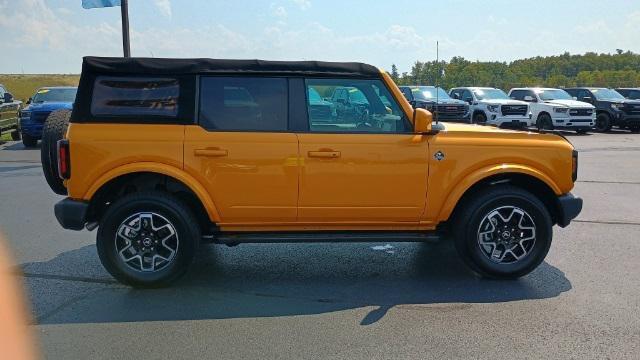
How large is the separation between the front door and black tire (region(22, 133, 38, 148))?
14.3m

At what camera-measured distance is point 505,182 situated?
5.32 metres

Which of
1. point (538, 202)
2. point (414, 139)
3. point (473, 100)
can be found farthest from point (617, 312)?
point (473, 100)

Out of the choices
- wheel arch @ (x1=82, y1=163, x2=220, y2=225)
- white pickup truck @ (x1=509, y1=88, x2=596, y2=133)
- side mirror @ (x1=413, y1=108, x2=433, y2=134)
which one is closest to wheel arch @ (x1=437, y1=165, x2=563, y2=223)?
side mirror @ (x1=413, y1=108, x2=433, y2=134)

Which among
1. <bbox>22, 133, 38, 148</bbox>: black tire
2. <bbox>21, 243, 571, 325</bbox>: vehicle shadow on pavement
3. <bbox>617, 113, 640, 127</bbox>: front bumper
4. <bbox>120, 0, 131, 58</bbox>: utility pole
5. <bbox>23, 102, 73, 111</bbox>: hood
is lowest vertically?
<bbox>21, 243, 571, 325</bbox>: vehicle shadow on pavement

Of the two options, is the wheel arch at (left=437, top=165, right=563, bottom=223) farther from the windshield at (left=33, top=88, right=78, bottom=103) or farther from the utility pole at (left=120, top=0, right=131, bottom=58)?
the windshield at (left=33, top=88, right=78, bottom=103)

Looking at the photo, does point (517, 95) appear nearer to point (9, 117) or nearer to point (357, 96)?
point (9, 117)

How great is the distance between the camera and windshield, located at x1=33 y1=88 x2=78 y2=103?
17.6 m

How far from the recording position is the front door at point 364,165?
4875mm

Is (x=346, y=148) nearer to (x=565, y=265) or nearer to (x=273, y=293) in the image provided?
(x=273, y=293)

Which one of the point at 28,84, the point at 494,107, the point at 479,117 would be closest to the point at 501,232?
the point at 494,107

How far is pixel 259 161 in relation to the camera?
4.82 m

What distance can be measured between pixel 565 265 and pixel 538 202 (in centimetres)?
92

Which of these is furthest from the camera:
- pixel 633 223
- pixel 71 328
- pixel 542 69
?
pixel 542 69

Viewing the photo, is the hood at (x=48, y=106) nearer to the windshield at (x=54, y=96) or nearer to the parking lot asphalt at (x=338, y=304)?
the windshield at (x=54, y=96)
